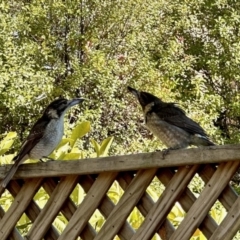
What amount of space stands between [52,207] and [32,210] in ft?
0.38

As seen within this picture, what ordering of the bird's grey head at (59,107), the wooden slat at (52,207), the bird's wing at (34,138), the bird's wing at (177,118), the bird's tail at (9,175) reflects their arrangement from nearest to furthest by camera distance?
the wooden slat at (52,207) < the bird's tail at (9,175) < the bird's wing at (177,118) < the bird's wing at (34,138) < the bird's grey head at (59,107)

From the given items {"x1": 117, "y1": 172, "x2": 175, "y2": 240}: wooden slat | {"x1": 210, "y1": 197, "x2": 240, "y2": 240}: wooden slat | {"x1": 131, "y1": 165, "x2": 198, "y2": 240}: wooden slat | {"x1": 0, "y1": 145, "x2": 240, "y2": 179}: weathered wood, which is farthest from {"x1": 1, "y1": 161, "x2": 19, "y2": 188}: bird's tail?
{"x1": 210, "y1": 197, "x2": 240, "y2": 240}: wooden slat

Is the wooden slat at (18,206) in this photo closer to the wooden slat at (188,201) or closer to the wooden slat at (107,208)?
the wooden slat at (107,208)

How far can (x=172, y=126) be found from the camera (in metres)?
2.26

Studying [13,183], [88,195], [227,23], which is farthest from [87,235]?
[227,23]

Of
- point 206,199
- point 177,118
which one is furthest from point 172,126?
point 206,199

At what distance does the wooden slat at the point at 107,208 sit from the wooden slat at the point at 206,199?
0.17m

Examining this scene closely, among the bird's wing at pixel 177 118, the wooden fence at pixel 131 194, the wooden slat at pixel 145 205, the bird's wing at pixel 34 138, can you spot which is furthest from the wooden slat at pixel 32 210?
the bird's wing at pixel 177 118

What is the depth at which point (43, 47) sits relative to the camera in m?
9.70

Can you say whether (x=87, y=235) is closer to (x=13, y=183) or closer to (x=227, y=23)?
(x=13, y=183)

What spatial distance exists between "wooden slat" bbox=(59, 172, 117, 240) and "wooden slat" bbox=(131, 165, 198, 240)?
161mm

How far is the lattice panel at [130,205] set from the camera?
5.55 ft

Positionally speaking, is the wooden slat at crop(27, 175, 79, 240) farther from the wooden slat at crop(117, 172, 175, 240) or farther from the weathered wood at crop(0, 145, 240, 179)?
the wooden slat at crop(117, 172, 175, 240)

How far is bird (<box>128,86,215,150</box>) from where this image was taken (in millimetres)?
2203
